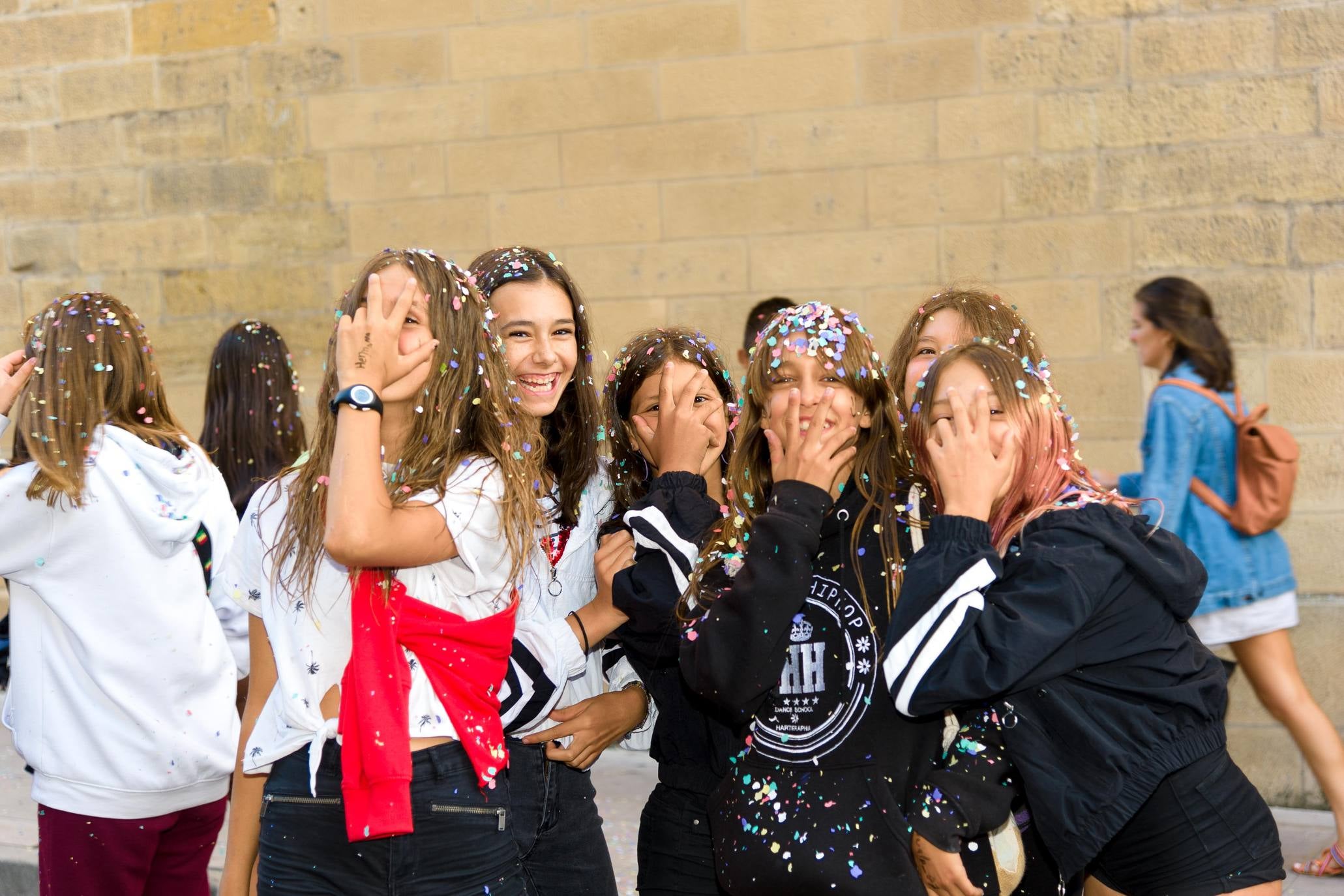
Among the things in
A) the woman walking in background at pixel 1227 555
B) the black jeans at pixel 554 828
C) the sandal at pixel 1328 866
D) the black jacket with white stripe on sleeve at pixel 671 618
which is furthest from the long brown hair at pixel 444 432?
the sandal at pixel 1328 866

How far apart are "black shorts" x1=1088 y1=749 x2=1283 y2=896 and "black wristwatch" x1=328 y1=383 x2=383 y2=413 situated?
1.43 m

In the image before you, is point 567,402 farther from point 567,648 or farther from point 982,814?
point 982,814

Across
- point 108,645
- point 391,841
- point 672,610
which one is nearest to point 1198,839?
point 672,610

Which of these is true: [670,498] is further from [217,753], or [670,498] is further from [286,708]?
[217,753]

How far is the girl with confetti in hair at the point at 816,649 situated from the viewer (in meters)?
2.03

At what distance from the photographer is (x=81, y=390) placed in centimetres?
302

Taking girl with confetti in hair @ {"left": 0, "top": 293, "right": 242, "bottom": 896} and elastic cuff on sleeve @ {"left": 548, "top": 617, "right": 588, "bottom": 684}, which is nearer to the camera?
elastic cuff on sleeve @ {"left": 548, "top": 617, "right": 588, "bottom": 684}

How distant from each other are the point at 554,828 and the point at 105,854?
3.89 ft

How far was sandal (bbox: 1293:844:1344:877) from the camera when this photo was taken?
4246 millimetres

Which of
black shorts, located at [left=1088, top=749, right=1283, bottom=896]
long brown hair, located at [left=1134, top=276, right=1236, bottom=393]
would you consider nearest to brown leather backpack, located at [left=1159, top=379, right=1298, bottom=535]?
long brown hair, located at [left=1134, top=276, right=1236, bottom=393]

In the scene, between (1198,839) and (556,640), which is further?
(556,640)

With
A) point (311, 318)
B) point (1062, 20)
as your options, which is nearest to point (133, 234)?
point (311, 318)

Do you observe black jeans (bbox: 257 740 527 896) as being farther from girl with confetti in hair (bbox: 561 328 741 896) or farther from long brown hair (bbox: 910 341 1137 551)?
long brown hair (bbox: 910 341 1137 551)

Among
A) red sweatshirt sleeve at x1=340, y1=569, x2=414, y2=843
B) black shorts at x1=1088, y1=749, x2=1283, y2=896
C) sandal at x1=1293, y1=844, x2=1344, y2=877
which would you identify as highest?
red sweatshirt sleeve at x1=340, y1=569, x2=414, y2=843
